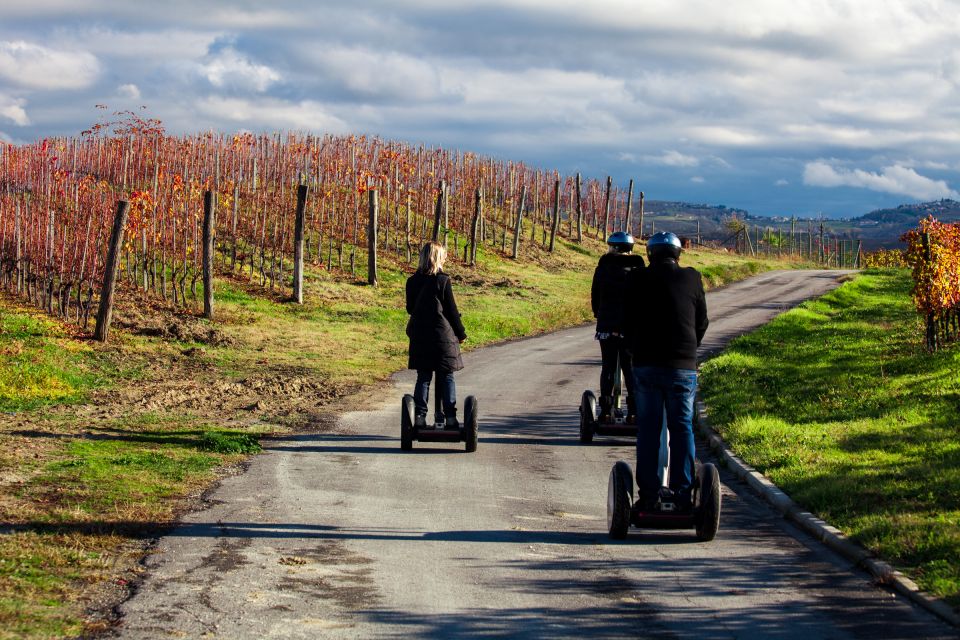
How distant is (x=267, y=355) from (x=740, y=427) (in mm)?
12716

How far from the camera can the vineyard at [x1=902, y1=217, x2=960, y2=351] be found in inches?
764

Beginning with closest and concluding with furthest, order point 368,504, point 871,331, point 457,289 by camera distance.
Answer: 1. point 368,504
2. point 871,331
3. point 457,289

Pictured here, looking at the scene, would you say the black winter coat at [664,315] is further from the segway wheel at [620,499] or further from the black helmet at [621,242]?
the black helmet at [621,242]

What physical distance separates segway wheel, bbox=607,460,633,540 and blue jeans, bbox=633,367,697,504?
0.35 feet

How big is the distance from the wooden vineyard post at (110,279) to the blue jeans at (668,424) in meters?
16.8

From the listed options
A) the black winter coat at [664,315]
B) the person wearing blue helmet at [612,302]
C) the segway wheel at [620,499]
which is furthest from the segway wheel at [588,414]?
the black winter coat at [664,315]

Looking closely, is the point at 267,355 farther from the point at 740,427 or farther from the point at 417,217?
the point at 417,217

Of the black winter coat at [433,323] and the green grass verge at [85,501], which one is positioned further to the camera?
the black winter coat at [433,323]

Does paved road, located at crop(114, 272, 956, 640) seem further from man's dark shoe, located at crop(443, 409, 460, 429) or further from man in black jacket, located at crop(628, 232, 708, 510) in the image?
man in black jacket, located at crop(628, 232, 708, 510)

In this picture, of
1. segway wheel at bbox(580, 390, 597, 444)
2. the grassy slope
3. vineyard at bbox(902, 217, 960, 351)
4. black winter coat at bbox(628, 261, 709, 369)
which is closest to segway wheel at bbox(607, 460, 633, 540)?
black winter coat at bbox(628, 261, 709, 369)

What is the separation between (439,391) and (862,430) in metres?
5.15

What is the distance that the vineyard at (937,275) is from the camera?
63.7 feet

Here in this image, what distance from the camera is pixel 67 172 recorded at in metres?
45.3

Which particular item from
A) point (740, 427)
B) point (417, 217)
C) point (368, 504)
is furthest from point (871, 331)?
point (417, 217)
